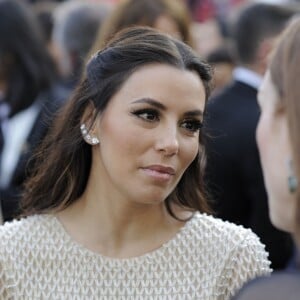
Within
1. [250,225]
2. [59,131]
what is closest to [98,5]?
[250,225]

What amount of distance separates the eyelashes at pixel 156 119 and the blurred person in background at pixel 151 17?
1.75 metres

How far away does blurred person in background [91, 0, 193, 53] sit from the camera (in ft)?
15.4

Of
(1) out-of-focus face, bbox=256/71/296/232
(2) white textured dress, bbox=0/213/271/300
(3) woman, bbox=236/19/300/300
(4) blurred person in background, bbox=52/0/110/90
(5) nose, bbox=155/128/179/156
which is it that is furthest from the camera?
(4) blurred person in background, bbox=52/0/110/90

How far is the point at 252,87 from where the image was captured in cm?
473

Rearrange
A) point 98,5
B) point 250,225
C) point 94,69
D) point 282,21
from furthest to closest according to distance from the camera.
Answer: point 98,5, point 282,21, point 250,225, point 94,69

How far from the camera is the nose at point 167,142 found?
112 inches

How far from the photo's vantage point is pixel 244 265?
9.91ft

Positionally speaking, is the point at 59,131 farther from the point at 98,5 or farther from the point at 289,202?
the point at 98,5

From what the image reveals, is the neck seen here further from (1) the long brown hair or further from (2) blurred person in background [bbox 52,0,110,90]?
(2) blurred person in background [bbox 52,0,110,90]

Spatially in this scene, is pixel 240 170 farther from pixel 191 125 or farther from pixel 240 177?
pixel 191 125

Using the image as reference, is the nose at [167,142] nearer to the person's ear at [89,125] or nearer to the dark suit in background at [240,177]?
the person's ear at [89,125]

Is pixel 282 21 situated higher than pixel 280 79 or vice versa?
pixel 282 21

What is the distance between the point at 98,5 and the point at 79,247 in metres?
3.10

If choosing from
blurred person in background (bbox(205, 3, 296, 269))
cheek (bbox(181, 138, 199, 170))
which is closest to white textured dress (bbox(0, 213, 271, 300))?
cheek (bbox(181, 138, 199, 170))
